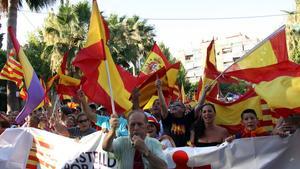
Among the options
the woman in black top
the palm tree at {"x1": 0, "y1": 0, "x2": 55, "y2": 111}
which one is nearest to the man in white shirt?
the woman in black top

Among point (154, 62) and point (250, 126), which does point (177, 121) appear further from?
point (154, 62)

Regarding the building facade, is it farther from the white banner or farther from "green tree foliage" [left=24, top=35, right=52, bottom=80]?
the white banner

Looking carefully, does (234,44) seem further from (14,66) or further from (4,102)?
(14,66)

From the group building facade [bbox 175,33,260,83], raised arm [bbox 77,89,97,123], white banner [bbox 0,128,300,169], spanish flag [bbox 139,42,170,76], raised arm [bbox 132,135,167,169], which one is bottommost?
white banner [bbox 0,128,300,169]

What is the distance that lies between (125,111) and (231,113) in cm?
160

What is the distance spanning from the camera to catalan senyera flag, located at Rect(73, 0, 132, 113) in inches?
219

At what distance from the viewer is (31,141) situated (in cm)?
611

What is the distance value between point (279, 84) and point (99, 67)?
205cm

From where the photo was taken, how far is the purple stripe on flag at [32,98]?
23.1ft

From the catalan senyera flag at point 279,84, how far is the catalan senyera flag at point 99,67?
1.56m

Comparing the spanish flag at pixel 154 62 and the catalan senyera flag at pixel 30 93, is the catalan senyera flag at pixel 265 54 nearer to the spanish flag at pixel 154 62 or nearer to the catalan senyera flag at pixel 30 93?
the catalan senyera flag at pixel 30 93

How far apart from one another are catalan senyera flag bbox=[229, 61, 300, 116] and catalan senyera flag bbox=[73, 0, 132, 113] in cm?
156

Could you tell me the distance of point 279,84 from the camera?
516 centimetres

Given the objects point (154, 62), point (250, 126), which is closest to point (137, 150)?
point (250, 126)
